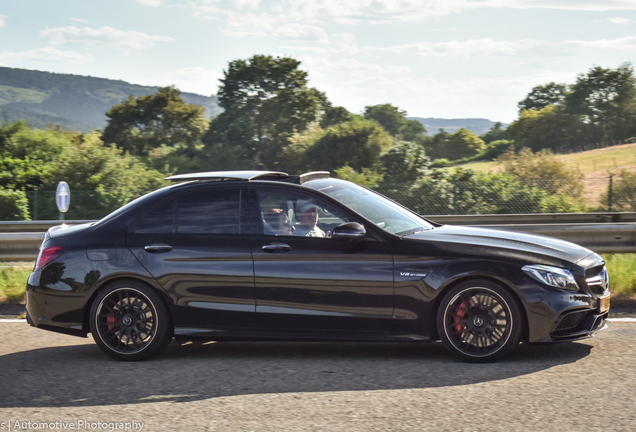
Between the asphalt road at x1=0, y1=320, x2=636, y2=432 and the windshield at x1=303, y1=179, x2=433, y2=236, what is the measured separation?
3.40ft

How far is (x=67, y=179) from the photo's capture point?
30.5m

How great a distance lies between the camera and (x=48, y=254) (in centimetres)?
627

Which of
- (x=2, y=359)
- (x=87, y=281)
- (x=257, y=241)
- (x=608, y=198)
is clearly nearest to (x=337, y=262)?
(x=257, y=241)

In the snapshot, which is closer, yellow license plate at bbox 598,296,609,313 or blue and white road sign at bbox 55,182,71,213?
yellow license plate at bbox 598,296,609,313

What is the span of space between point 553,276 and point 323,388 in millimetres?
1932

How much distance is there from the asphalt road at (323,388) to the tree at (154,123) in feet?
163

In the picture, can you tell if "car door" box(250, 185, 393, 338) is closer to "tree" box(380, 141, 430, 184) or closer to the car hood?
the car hood

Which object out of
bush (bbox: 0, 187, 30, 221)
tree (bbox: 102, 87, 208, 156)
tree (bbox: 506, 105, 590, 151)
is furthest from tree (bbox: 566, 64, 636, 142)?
A: bush (bbox: 0, 187, 30, 221)

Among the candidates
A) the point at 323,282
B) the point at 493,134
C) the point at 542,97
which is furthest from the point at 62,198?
the point at 493,134

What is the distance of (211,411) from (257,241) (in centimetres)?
169

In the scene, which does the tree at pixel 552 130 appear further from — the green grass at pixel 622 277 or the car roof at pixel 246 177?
the car roof at pixel 246 177

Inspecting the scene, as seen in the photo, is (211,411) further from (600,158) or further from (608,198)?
(600,158)

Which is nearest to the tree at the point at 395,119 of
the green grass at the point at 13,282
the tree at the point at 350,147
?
the tree at the point at 350,147

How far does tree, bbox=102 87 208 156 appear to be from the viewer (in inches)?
2190
